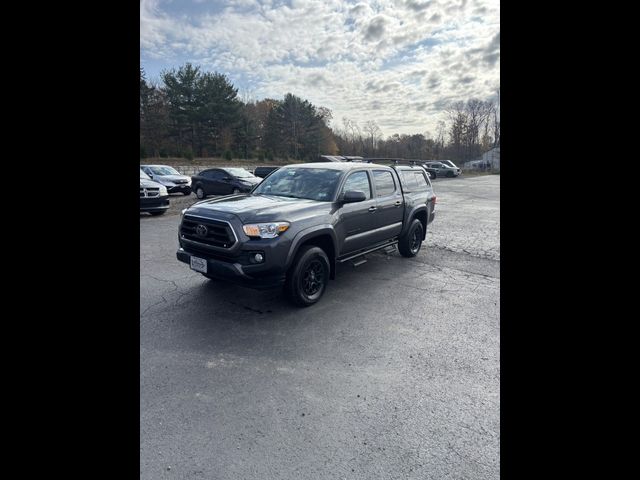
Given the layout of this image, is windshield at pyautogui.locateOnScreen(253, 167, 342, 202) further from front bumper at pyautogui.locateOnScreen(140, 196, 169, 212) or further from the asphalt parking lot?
front bumper at pyautogui.locateOnScreen(140, 196, 169, 212)

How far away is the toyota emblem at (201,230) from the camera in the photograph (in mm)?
4551

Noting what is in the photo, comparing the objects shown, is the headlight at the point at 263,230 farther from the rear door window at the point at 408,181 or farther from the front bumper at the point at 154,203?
the front bumper at the point at 154,203

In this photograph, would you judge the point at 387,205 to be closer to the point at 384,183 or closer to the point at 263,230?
the point at 384,183

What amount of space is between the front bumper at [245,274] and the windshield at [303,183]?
143 centimetres

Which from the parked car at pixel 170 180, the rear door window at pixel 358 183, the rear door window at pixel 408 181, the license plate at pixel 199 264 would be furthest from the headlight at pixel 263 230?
the parked car at pixel 170 180

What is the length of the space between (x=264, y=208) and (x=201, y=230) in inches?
32.6

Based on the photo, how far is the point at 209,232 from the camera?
4531mm

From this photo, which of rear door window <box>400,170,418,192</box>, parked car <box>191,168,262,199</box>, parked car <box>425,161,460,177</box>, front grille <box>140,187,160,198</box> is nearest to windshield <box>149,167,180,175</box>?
parked car <box>191,168,262,199</box>

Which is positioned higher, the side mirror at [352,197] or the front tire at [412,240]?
the side mirror at [352,197]

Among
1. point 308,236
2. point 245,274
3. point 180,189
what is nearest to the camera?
point 245,274

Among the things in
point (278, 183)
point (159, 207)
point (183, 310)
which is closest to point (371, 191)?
point (278, 183)

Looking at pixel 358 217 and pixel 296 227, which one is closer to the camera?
pixel 296 227

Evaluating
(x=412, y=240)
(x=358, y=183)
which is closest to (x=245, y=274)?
(x=358, y=183)
